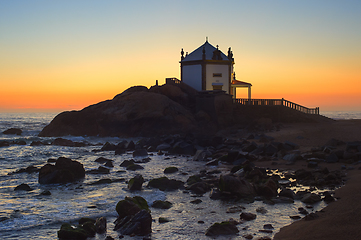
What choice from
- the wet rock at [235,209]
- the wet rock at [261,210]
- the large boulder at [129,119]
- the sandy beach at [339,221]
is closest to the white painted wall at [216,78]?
the large boulder at [129,119]

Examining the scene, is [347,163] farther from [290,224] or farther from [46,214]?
[46,214]

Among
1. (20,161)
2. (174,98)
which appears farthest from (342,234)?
(174,98)

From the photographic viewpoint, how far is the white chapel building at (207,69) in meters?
43.1

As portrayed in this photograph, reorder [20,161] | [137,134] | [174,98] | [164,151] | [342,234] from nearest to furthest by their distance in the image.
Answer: [342,234], [20,161], [164,151], [137,134], [174,98]

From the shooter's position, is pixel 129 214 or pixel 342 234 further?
pixel 129 214

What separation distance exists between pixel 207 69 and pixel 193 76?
2.12 m

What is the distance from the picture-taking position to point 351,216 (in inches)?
324

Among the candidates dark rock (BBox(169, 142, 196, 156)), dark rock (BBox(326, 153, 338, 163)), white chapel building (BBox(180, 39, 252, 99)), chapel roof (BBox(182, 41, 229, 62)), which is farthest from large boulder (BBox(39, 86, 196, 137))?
dark rock (BBox(326, 153, 338, 163))

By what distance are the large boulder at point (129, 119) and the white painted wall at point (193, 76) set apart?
687cm

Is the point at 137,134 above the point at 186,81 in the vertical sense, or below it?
below

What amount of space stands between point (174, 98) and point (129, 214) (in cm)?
3168

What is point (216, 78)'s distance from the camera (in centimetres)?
4381

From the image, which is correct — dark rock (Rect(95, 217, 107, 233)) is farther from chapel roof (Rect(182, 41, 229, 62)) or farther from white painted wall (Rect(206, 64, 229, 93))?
chapel roof (Rect(182, 41, 229, 62))

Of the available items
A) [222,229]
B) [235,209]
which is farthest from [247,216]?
[222,229]
